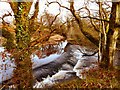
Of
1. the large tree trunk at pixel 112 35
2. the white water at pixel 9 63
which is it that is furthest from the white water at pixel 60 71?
the large tree trunk at pixel 112 35

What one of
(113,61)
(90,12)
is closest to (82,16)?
(90,12)

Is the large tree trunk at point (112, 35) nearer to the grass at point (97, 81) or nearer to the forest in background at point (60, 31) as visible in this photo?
the forest in background at point (60, 31)

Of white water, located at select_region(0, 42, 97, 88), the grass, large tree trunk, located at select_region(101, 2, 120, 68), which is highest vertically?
large tree trunk, located at select_region(101, 2, 120, 68)

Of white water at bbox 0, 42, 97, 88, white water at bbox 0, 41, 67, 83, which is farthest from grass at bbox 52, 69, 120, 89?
white water at bbox 0, 41, 67, 83

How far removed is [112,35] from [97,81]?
62 centimetres

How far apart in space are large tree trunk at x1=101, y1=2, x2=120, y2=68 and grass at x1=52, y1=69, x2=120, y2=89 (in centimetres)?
11

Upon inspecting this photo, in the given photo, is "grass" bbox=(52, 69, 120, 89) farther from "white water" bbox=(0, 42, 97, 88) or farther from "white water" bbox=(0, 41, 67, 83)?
"white water" bbox=(0, 41, 67, 83)

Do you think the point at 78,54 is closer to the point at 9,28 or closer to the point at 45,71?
the point at 45,71

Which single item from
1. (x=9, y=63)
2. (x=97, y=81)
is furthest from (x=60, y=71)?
(x=9, y=63)

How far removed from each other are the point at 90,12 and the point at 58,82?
3.22ft

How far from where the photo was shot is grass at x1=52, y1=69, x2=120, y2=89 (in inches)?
143

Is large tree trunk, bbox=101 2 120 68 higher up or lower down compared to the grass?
higher up

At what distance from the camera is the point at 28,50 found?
363cm

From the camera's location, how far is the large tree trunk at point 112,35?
145 inches
